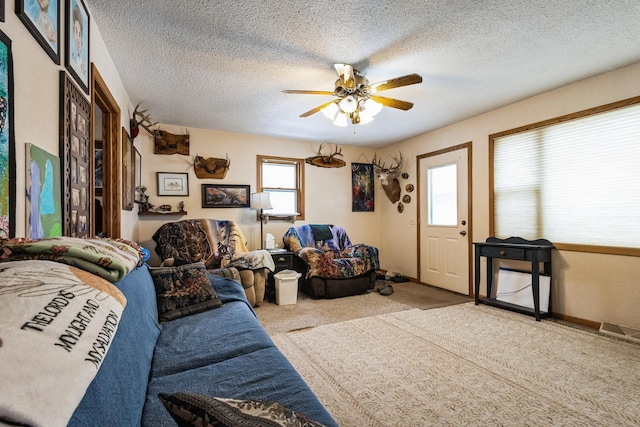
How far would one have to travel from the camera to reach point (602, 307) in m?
2.92

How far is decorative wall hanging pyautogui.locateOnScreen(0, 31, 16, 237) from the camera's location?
0.99m

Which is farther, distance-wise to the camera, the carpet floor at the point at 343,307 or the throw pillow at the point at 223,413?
the carpet floor at the point at 343,307

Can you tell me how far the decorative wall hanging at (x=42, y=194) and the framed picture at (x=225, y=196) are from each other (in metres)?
3.18

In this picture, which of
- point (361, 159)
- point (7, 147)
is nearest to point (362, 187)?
point (361, 159)

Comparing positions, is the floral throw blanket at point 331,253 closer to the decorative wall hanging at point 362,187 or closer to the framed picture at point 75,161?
the decorative wall hanging at point 362,187

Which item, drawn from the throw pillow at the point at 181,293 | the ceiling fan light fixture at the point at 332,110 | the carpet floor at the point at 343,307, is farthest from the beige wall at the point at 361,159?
the ceiling fan light fixture at the point at 332,110

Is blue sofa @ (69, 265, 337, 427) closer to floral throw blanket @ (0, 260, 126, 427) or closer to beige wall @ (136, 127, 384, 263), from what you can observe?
floral throw blanket @ (0, 260, 126, 427)

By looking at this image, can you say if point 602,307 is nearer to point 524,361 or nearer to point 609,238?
point 609,238

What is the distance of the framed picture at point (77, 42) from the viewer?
1.54m

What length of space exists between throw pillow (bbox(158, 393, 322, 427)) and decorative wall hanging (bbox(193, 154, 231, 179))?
4.32 meters

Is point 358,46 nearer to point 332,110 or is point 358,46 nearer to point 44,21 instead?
point 332,110

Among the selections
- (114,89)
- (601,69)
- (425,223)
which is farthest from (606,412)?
(114,89)

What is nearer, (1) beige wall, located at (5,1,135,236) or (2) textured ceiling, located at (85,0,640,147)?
(1) beige wall, located at (5,1,135,236)

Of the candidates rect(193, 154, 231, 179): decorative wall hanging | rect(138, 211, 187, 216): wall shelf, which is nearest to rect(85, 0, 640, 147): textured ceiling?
rect(193, 154, 231, 179): decorative wall hanging
